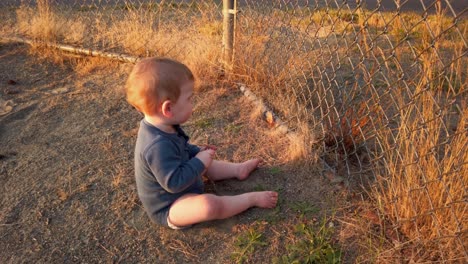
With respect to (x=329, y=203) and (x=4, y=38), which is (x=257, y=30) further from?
(x=4, y=38)

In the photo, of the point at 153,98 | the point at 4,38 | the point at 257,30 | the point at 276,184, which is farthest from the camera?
the point at 4,38

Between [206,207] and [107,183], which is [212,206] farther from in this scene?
[107,183]

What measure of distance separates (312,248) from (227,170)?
753 mm

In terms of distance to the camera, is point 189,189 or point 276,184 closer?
point 189,189

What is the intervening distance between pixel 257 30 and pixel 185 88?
7.63 feet

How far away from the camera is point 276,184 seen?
263cm

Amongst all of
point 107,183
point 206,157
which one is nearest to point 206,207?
point 206,157

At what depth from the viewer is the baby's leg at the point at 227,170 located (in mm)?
2625

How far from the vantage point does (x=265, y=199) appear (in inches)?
93.4

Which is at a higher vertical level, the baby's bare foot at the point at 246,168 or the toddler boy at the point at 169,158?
the toddler boy at the point at 169,158

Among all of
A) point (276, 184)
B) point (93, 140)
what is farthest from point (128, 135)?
point (276, 184)

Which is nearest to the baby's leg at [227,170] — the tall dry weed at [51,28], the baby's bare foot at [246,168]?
the baby's bare foot at [246,168]

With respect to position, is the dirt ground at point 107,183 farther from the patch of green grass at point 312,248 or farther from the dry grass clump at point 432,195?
the dry grass clump at point 432,195

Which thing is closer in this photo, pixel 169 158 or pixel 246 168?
pixel 169 158
